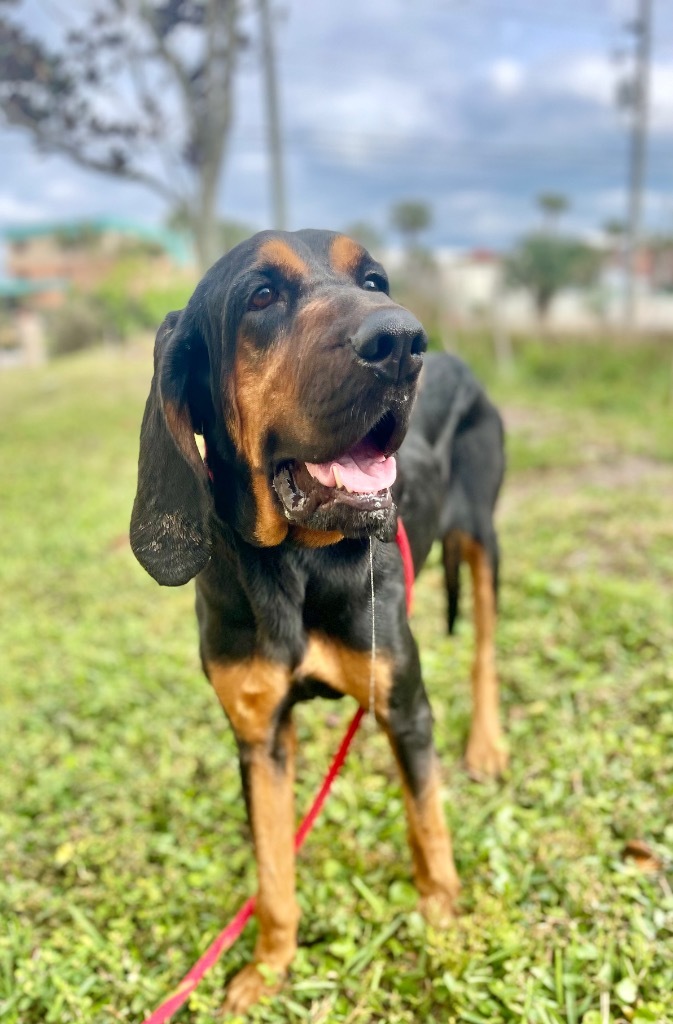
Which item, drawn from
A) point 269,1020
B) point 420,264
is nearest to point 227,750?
point 269,1020

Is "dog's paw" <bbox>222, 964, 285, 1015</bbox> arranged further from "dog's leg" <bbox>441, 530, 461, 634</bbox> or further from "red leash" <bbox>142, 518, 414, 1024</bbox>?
"dog's leg" <bbox>441, 530, 461, 634</bbox>

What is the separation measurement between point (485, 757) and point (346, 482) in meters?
2.07

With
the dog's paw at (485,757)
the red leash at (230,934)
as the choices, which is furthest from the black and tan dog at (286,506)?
the dog's paw at (485,757)

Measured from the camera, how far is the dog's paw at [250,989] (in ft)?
8.22

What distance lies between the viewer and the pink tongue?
6.27ft

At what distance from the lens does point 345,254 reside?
7.12 feet

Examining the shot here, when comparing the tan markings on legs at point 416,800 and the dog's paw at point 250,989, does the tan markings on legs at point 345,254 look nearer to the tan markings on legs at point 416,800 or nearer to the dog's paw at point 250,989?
the tan markings on legs at point 416,800

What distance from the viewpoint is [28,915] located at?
293 centimetres

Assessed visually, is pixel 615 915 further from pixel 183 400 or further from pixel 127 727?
pixel 127 727

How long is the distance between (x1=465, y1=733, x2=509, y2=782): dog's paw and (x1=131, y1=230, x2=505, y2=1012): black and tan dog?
2.58ft

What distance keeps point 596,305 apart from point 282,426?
31052 mm

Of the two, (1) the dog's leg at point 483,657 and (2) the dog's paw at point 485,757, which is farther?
(1) the dog's leg at point 483,657

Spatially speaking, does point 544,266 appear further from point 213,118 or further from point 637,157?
point 213,118

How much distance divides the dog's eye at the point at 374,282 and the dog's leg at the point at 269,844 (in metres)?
1.25
